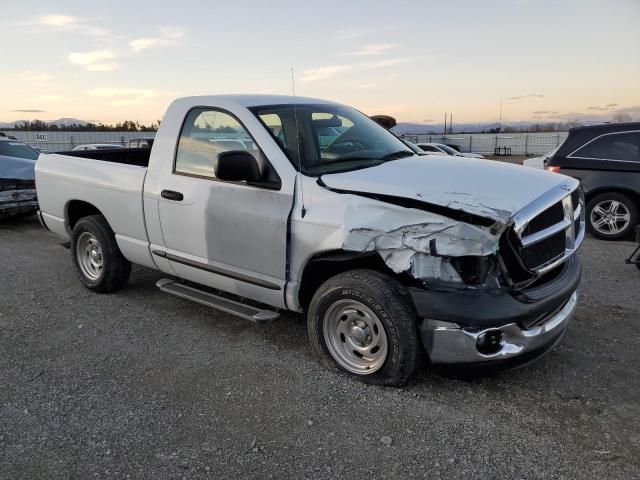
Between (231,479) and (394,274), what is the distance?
1.56 meters

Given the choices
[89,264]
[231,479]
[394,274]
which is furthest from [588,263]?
[89,264]

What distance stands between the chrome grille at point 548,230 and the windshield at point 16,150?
33.5 feet

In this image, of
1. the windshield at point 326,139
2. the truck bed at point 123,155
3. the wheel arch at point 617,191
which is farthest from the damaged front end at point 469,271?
the wheel arch at point 617,191

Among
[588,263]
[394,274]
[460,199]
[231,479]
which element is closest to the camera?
[231,479]

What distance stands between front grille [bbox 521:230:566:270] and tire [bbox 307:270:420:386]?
792 millimetres

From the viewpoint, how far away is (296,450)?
2.89 meters

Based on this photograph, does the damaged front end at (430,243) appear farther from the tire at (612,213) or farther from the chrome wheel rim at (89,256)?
the tire at (612,213)

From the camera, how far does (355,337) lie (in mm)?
3564

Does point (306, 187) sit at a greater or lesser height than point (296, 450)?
greater

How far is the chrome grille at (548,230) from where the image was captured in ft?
10.3

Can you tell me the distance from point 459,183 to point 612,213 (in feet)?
19.7

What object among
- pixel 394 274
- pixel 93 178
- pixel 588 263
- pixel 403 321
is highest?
pixel 93 178

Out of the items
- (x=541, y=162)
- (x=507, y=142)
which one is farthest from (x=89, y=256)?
(x=507, y=142)

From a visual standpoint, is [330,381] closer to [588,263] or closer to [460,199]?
[460,199]
